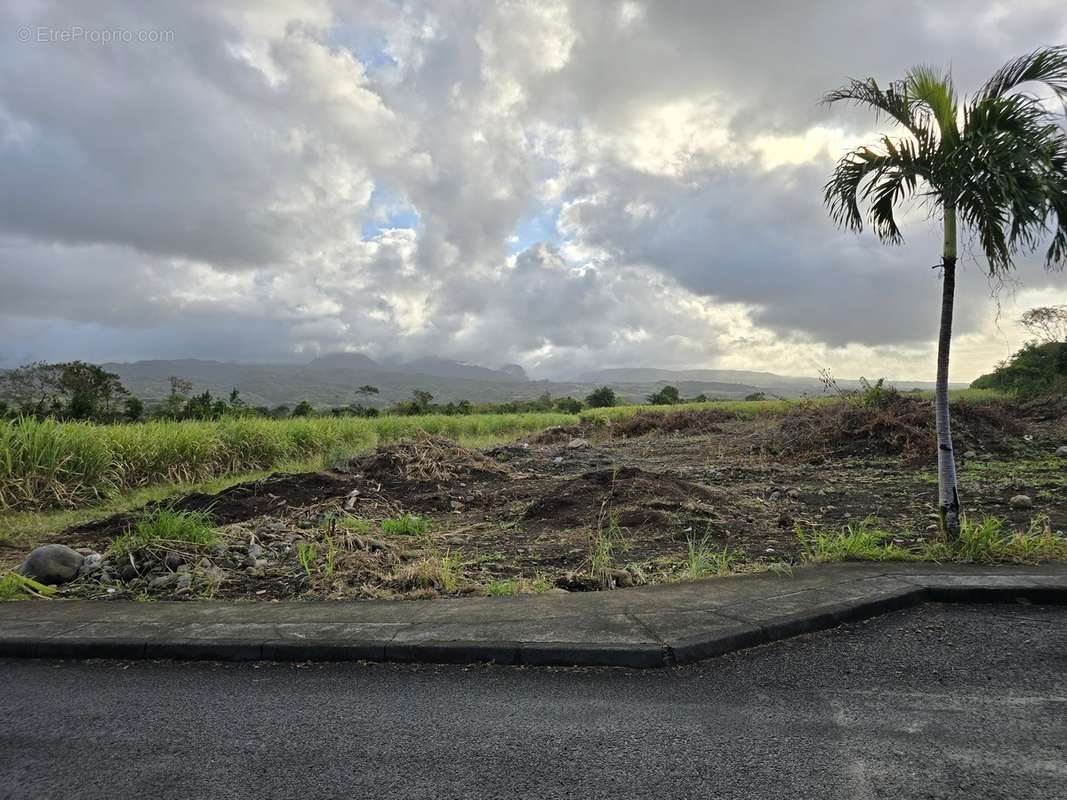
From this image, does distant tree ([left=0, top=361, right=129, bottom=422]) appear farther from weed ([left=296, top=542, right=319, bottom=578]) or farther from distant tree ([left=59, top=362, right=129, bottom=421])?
weed ([left=296, top=542, right=319, bottom=578])

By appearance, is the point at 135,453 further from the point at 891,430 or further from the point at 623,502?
the point at 891,430

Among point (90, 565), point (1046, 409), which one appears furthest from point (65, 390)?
point (1046, 409)

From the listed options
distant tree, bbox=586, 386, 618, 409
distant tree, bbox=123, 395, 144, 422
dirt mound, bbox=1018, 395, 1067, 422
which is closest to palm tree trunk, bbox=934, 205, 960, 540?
dirt mound, bbox=1018, 395, 1067, 422

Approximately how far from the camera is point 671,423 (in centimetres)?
2519

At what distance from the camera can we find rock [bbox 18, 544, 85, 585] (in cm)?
521

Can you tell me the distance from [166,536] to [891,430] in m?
13.8

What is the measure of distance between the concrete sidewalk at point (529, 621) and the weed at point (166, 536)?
0.87 meters

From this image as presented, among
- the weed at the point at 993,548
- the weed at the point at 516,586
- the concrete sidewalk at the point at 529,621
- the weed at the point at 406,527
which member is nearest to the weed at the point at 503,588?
the weed at the point at 516,586

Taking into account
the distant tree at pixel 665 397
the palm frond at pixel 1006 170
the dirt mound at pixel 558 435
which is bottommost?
the dirt mound at pixel 558 435

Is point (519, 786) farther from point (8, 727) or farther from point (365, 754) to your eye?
point (8, 727)

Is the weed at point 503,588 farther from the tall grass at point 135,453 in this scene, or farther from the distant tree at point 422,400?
the distant tree at point 422,400

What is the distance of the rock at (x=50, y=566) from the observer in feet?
17.1

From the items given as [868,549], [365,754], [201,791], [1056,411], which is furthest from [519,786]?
[1056,411]

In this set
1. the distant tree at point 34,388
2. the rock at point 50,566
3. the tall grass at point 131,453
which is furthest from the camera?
the distant tree at point 34,388
